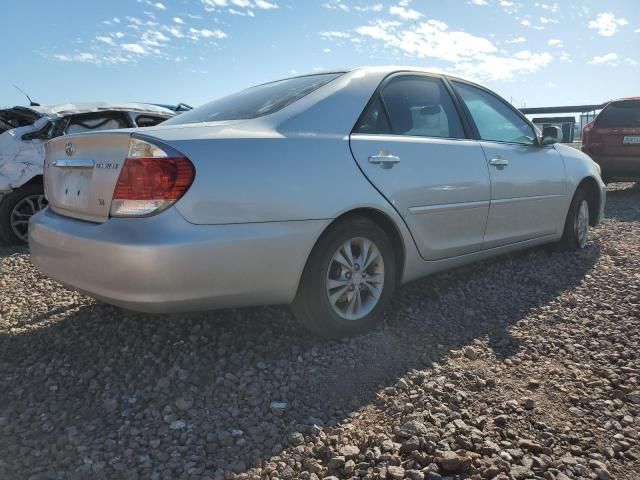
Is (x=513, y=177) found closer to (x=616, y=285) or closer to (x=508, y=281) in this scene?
(x=508, y=281)

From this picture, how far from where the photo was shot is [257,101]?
10.2ft

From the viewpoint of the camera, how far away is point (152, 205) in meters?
2.29

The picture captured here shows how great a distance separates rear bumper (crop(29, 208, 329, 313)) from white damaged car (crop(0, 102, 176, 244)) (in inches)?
124

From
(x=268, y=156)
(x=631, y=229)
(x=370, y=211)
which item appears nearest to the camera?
(x=268, y=156)

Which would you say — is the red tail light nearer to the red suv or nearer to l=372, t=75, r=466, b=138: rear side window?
l=372, t=75, r=466, b=138: rear side window

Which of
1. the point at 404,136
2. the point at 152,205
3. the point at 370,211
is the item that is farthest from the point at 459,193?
the point at 152,205

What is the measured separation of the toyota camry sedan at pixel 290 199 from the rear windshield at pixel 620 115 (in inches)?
233

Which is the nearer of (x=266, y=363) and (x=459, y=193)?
(x=266, y=363)

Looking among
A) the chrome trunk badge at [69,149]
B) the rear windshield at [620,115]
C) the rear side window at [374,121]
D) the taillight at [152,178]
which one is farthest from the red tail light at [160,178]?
the rear windshield at [620,115]

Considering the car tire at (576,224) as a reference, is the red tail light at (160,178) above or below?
above

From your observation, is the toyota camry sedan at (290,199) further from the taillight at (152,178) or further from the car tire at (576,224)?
the car tire at (576,224)

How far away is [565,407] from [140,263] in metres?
1.98

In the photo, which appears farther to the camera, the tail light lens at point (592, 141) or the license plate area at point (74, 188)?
the tail light lens at point (592, 141)

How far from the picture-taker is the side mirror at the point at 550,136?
171 inches
